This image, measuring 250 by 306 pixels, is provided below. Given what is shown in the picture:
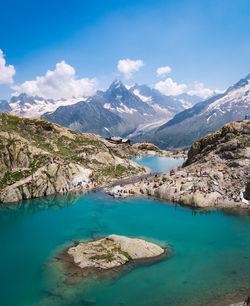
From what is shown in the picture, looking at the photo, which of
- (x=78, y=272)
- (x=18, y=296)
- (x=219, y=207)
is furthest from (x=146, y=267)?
(x=219, y=207)

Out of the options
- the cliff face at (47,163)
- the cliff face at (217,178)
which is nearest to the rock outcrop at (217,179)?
the cliff face at (217,178)

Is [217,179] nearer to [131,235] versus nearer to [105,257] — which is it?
[131,235]

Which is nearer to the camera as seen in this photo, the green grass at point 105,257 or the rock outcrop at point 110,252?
the rock outcrop at point 110,252

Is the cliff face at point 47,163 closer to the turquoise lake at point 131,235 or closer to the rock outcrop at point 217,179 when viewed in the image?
the turquoise lake at point 131,235

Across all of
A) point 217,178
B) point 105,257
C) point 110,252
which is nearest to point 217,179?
point 217,178

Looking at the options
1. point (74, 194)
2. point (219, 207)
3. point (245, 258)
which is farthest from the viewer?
point (74, 194)

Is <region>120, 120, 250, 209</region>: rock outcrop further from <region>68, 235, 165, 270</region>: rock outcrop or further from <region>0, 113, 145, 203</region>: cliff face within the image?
<region>68, 235, 165, 270</region>: rock outcrop

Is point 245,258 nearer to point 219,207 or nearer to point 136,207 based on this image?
point 219,207

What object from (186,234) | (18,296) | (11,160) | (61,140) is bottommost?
(18,296)
